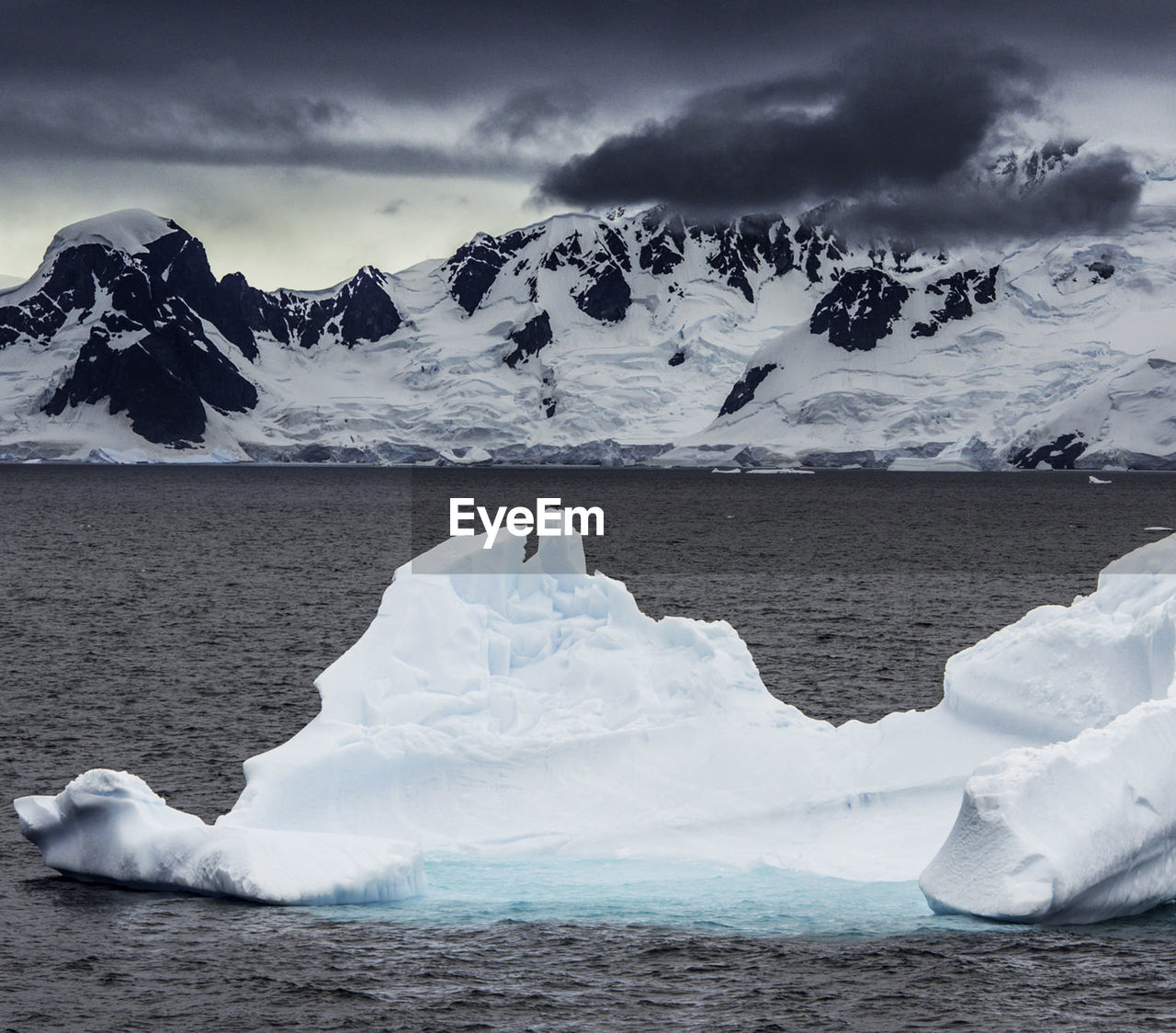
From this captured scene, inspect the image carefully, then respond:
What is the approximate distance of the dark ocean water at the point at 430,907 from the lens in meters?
17.7

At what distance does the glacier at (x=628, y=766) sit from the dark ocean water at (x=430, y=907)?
781mm

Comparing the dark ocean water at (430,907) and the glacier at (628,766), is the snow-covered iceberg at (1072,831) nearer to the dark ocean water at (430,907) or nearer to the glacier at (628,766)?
the glacier at (628,766)

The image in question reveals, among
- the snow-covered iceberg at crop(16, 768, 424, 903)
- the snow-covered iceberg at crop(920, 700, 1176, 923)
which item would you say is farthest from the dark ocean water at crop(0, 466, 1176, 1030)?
the snow-covered iceberg at crop(920, 700, 1176, 923)

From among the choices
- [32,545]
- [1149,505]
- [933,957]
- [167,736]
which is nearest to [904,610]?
[167,736]

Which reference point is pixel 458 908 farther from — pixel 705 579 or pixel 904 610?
pixel 705 579

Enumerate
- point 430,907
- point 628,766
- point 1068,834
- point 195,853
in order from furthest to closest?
point 628,766
point 195,853
point 430,907
point 1068,834

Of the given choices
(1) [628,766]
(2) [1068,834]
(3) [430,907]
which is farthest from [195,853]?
(2) [1068,834]

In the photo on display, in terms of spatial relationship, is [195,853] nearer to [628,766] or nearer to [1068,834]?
[628,766]

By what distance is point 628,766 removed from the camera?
26.0 meters

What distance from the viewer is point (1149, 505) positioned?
15438 cm

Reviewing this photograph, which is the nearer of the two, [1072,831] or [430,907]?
[1072,831]

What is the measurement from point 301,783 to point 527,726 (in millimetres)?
4457

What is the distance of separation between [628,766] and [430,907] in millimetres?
5770

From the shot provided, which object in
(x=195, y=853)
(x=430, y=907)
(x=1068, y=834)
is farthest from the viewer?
(x=195, y=853)
